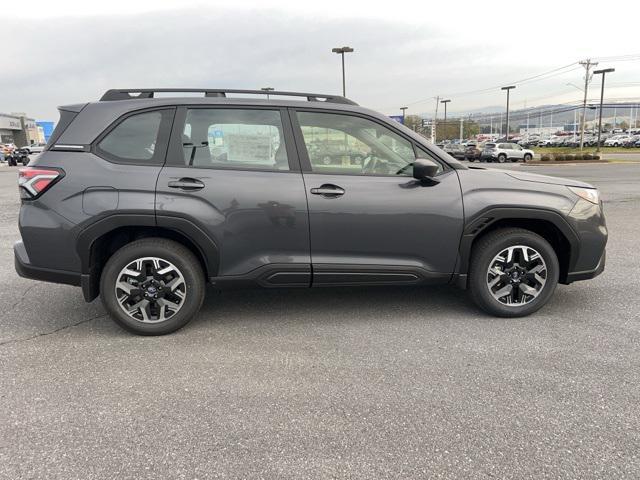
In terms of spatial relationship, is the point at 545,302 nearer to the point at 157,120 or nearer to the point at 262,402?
the point at 262,402

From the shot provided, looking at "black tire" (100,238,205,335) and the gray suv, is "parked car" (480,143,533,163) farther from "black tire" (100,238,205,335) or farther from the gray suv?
"black tire" (100,238,205,335)

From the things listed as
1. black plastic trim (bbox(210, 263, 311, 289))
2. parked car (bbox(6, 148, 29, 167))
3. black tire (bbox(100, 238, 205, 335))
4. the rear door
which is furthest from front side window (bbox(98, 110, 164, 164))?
parked car (bbox(6, 148, 29, 167))

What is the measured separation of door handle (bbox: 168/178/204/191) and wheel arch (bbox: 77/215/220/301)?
0.78 ft

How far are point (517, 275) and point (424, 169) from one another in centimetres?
122


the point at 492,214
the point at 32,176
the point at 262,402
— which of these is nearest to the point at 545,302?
the point at 492,214

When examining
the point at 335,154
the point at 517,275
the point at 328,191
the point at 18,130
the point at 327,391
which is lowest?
the point at 327,391

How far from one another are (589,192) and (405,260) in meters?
1.72

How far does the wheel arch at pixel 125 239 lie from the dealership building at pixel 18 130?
321ft

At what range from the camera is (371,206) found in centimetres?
376

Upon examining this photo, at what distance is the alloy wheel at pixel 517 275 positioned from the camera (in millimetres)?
3988

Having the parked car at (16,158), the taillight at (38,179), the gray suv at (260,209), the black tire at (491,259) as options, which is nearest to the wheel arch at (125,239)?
the gray suv at (260,209)

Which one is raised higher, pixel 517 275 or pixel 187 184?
pixel 187 184

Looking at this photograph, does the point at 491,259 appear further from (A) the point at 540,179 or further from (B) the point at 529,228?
(A) the point at 540,179

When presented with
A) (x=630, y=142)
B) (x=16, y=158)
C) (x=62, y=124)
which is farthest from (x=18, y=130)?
(x=62, y=124)
